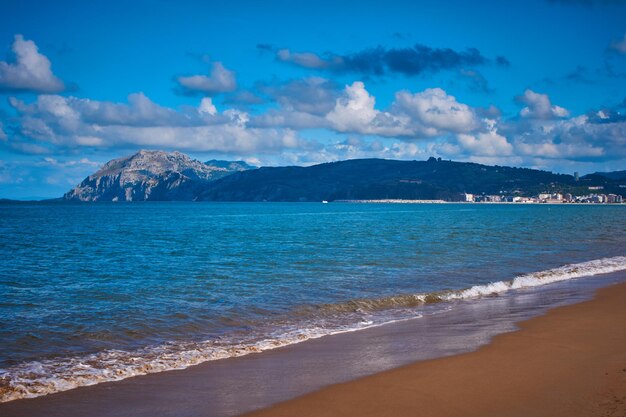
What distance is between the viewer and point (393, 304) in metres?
19.5

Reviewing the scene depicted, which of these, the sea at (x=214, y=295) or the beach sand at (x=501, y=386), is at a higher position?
the beach sand at (x=501, y=386)

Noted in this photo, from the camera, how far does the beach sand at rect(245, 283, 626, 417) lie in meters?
8.20

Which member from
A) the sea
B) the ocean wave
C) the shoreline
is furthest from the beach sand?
the sea

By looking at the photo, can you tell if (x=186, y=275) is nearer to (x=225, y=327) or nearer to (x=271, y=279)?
(x=271, y=279)

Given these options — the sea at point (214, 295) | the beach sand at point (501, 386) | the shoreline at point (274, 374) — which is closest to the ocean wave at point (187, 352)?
the sea at point (214, 295)

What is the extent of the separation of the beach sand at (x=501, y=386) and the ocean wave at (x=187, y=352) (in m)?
3.96

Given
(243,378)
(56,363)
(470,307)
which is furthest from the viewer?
(470,307)

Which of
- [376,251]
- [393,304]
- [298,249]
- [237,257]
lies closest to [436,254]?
[376,251]

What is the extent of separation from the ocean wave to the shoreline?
1.38 feet

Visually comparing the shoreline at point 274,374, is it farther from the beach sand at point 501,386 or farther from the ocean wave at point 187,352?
the beach sand at point 501,386

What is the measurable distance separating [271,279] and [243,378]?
1478 cm

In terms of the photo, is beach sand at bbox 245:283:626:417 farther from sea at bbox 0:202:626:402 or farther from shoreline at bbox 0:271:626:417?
sea at bbox 0:202:626:402

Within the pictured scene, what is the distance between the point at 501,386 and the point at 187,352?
7197 mm

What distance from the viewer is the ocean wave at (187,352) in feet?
33.6
